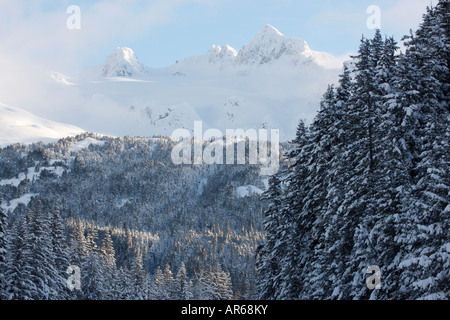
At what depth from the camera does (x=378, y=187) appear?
22.2 m

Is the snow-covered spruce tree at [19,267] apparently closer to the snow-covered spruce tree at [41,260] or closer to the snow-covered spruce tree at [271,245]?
the snow-covered spruce tree at [41,260]

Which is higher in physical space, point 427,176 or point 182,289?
point 427,176

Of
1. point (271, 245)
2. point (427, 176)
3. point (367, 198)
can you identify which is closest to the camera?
point (427, 176)

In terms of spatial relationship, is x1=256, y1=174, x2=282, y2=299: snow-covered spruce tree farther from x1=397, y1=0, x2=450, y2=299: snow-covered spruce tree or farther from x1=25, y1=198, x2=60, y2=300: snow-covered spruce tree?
x1=25, y1=198, x2=60, y2=300: snow-covered spruce tree

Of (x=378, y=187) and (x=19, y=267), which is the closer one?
(x=378, y=187)

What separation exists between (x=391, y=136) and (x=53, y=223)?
1453 inches

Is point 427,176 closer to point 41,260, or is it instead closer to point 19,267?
point 19,267

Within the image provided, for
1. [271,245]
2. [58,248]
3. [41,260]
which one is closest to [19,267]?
[41,260]

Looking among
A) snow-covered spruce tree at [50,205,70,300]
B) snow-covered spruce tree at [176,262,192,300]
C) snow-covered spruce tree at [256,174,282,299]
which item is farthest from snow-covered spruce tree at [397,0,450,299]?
snow-covered spruce tree at [176,262,192,300]

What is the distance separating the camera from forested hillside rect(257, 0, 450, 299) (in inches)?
762

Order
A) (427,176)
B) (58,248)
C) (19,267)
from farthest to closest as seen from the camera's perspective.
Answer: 1. (58,248)
2. (19,267)
3. (427,176)

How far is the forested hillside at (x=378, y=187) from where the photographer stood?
1936cm
